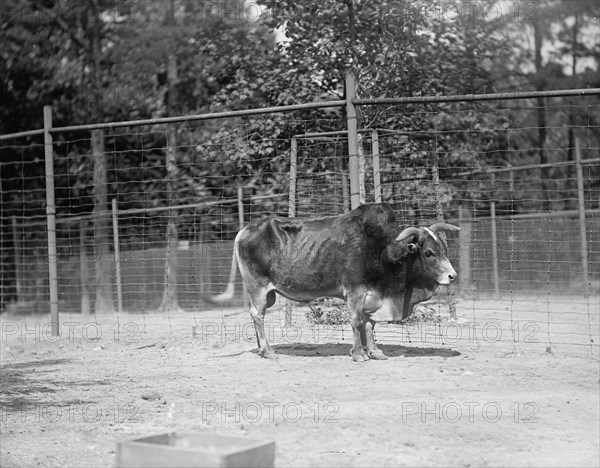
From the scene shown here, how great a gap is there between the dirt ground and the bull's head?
35.2 inches

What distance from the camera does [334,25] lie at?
57.1 feet

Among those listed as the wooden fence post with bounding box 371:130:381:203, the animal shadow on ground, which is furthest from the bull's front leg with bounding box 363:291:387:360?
the wooden fence post with bounding box 371:130:381:203

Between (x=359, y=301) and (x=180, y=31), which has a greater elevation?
(x=180, y=31)

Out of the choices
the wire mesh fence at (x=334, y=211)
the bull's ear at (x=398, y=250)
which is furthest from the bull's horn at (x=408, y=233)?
the wire mesh fence at (x=334, y=211)

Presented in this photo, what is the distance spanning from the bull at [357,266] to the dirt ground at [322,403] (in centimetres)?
56

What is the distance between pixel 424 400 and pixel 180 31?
55.1 ft

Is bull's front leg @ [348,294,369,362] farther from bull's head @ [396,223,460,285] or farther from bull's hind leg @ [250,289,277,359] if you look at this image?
bull's hind leg @ [250,289,277,359]

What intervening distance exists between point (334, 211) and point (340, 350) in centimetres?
470

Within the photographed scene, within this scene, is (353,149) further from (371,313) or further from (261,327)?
(261,327)

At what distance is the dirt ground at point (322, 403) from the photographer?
304 inches

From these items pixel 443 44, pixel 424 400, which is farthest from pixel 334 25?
pixel 424 400

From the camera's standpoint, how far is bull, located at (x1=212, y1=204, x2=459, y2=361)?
11.2 m

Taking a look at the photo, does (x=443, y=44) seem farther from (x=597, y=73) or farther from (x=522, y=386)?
(x=522, y=386)

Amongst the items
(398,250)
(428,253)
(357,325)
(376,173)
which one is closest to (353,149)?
(376,173)
